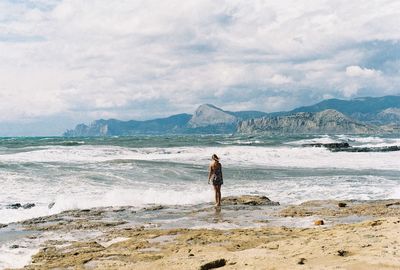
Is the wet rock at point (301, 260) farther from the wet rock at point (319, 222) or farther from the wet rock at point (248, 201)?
the wet rock at point (248, 201)

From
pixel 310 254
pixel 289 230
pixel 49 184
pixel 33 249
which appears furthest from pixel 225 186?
pixel 310 254

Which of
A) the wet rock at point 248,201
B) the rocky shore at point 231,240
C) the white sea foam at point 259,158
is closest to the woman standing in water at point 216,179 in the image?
the wet rock at point 248,201

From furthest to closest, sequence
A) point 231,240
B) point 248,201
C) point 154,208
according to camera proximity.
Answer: point 248,201, point 154,208, point 231,240

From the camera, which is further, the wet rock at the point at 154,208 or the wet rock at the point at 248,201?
the wet rock at the point at 248,201

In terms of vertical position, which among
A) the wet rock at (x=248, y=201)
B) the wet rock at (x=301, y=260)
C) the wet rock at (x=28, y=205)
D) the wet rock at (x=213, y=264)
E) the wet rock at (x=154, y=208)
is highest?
the wet rock at (x=301, y=260)

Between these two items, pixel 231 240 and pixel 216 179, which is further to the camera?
pixel 216 179

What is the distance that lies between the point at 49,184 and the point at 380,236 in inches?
704

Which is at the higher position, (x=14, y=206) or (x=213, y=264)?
(x=213, y=264)

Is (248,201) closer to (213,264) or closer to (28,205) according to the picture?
(28,205)

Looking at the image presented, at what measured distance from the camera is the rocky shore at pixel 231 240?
7172mm

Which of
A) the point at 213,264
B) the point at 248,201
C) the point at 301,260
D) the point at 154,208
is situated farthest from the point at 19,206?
the point at 301,260

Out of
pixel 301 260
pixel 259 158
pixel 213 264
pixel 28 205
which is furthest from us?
pixel 259 158

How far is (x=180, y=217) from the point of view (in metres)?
13.8

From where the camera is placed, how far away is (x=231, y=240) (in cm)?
986
